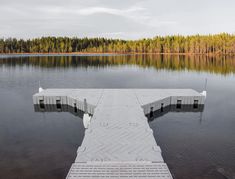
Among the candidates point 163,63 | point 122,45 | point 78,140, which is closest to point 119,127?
point 78,140

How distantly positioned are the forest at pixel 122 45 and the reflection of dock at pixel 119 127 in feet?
354

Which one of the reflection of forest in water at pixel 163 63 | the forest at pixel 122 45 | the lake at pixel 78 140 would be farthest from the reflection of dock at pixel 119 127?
the forest at pixel 122 45

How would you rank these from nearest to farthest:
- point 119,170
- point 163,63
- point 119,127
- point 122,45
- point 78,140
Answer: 1. point 119,170
2. point 119,127
3. point 78,140
4. point 163,63
5. point 122,45

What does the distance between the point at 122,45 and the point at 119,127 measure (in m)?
152

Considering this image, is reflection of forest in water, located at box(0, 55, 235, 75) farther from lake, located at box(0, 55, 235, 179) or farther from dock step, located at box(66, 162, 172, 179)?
dock step, located at box(66, 162, 172, 179)

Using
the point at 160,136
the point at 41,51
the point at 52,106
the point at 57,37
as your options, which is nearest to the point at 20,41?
the point at 41,51

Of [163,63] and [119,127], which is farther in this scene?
[163,63]

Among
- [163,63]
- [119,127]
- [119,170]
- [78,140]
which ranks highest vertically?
[163,63]

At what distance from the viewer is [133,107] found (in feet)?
58.0

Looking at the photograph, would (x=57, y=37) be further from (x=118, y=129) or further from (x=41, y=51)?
(x=118, y=129)

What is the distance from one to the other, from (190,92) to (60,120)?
13837mm

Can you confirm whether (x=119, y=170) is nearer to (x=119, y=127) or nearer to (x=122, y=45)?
(x=119, y=127)

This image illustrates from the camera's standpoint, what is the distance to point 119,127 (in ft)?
44.2

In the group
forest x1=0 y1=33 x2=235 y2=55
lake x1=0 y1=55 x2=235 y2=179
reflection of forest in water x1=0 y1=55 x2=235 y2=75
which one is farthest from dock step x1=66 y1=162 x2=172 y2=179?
forest x1=0 y1=33 x2=235 y2=55
